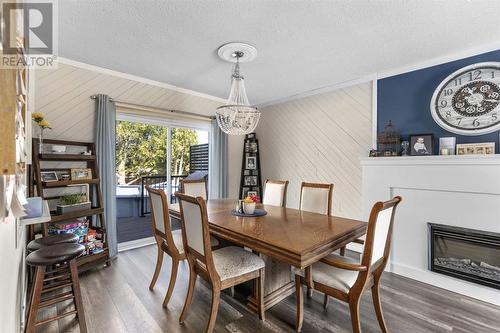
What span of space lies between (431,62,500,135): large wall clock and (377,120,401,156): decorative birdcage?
1.45 feet

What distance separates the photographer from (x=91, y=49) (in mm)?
2680

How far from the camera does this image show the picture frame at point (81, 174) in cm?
283

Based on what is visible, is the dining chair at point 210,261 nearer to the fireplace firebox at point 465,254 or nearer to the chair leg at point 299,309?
the chair leg at point 299,309

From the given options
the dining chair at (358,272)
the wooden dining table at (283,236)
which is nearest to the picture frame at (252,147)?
the wooden dining table at (283,236)

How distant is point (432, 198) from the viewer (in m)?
2.69

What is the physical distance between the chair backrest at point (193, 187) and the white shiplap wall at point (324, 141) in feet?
5.76

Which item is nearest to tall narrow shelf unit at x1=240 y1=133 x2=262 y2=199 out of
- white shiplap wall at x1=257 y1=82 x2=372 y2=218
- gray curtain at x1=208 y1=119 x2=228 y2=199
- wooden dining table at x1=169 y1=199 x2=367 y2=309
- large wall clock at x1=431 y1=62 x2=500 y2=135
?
white shiplap wall at x1=257 y1=82 x2=372 y2=218

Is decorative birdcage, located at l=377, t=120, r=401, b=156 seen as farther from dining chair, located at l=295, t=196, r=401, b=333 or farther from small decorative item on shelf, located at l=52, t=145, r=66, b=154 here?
small decorative item on shelf, located at l=52, t=145, r=66, b=154

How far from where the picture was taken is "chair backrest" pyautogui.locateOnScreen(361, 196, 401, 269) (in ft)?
4.93

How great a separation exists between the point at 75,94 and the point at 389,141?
4053mm

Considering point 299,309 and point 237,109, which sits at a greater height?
point 237,109

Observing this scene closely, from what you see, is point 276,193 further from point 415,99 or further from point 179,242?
point 415,99

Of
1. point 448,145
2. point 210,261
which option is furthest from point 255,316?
point 448,145

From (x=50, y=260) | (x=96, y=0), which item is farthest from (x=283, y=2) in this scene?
(x=50, y=260)
